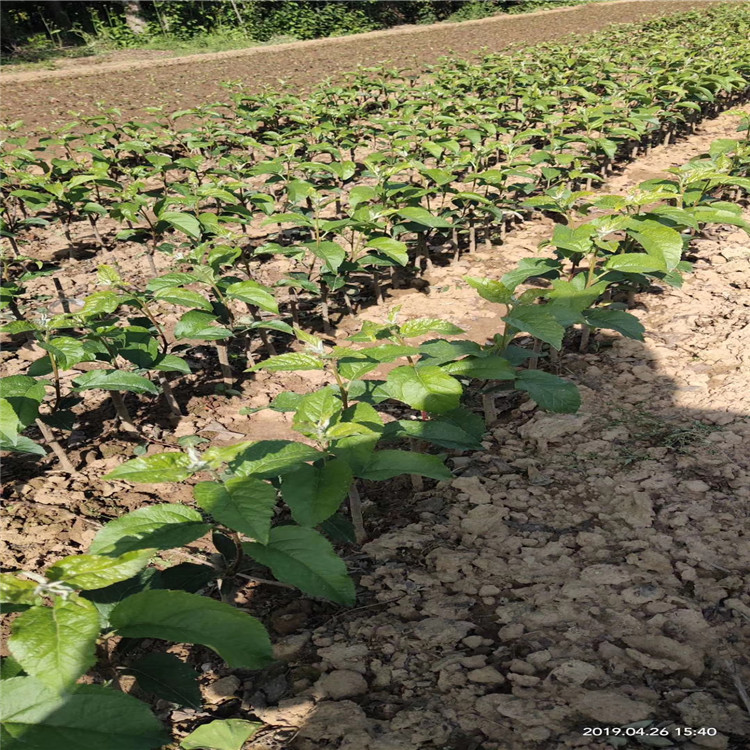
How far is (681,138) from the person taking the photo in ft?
24.9

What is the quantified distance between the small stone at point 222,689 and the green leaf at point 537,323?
1488 millimetres

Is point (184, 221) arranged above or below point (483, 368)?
above

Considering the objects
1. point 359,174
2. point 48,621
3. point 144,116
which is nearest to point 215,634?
point 48,621

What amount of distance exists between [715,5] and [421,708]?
25.7 metres

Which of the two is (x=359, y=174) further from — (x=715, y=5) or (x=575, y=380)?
(x=715, y=5)

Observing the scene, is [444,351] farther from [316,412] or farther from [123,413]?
[123,413]

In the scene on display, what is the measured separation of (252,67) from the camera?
14.8 meters

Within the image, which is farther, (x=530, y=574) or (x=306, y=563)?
(x=530, y=574)

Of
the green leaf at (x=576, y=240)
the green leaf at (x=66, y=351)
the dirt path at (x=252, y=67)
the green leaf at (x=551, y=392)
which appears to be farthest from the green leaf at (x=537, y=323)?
the dirt path at (x=252, y=67)

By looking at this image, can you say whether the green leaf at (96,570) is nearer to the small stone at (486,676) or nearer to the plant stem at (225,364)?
the small stone at (486,676)

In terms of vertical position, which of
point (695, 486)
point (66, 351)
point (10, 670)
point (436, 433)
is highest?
point (66, 351)

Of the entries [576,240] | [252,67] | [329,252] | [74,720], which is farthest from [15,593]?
[252,67]

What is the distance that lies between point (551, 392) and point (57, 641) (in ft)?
5.59

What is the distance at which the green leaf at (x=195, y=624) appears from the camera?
3.83ft
